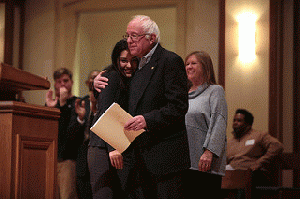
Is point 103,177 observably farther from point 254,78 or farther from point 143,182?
point 254,78

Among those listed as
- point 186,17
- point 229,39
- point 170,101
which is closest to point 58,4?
point 186,17

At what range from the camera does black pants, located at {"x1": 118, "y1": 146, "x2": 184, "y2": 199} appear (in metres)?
2.19

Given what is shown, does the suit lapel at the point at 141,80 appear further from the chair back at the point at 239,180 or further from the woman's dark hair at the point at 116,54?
the chair back at the point at 239,180

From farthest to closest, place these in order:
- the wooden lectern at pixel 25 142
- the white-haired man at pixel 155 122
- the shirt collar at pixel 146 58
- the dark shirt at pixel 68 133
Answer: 1. the dark shirt at pixel 68 133
2. the shirt collar at pixel 146 58
3. the white-haired man at pixel 155 122
4. the wooden lectern at pixel 25 142

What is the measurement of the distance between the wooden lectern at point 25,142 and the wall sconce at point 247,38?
12.9 ft

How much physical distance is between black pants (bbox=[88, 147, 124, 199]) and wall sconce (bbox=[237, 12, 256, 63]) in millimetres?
3329

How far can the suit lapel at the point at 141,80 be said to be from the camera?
2277 millimetres

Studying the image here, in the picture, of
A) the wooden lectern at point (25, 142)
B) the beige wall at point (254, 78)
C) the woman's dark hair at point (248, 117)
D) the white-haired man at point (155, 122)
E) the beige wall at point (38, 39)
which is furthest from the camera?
the beige wall at point (38, 39)

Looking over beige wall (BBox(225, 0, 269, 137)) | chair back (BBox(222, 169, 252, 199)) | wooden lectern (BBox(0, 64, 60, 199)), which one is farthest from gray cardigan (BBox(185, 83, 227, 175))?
beige wall (BBox(225, 0, 269, 137))

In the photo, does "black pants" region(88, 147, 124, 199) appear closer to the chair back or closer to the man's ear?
the man's ear

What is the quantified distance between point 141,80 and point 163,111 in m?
0.22

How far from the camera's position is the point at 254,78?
18.7 feet

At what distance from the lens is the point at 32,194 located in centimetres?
199

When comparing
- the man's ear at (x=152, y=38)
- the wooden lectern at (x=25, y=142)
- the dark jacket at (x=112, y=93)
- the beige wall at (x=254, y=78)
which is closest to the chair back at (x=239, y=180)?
the beige wall at (x=254, y=78)
